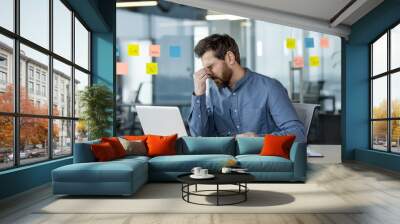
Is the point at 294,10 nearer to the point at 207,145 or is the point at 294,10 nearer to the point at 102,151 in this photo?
the point at 207,145

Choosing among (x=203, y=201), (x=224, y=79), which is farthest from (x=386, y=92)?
(x=203, y=201)

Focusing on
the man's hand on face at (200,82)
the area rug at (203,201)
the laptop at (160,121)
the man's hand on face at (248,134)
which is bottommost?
the area rug at (203,201)

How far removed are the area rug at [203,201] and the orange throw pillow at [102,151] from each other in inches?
26.1

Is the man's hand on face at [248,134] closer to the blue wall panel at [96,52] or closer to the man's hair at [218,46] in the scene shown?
the man's hair at [218,46]

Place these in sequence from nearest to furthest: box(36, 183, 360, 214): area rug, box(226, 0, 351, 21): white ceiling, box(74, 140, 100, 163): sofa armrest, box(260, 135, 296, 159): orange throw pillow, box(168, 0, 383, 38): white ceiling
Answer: box(36, 183, 360, 214): area rug → box(74, 140, 100, 163): sofa armrest → box(260, 135, 296, 159): orange throw pillow → box(226, 0, 351, 21): white ceiling → box(168, 0, 383, 38): white ceiling

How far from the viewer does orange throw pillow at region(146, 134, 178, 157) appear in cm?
592

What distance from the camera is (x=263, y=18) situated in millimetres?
7812

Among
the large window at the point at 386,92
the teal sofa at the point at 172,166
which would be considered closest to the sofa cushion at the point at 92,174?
the teal sofa at the point at 172,166

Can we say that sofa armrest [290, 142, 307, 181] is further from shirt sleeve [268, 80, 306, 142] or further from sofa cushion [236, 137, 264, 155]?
shirt sleeve [268, 80, 306, 142]

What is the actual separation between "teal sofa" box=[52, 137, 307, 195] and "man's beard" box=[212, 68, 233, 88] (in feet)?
2.92

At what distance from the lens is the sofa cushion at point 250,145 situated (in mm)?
6004

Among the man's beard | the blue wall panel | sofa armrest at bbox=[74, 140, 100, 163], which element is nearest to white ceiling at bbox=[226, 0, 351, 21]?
the man's beard

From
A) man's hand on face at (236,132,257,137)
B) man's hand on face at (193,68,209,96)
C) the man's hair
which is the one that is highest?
the man's hair

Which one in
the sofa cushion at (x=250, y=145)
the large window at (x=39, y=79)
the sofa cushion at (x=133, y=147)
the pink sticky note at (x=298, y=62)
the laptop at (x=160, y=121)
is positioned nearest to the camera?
the large window at (x=39, y=79)
